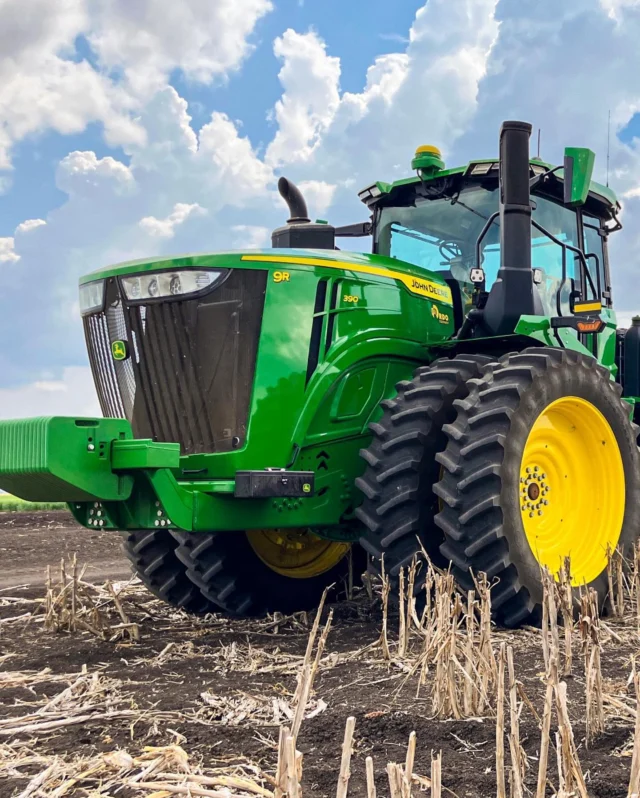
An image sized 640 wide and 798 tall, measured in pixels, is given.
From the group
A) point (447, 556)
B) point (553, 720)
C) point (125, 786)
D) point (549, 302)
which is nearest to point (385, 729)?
point (553, 720)

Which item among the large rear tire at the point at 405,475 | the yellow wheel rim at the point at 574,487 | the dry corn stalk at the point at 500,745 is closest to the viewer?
the dry corn stalk at the point at 500,745

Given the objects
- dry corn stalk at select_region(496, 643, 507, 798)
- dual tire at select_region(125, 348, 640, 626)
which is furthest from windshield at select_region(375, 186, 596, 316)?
dry corn stalk at select_region(496, 643, 507, 798)

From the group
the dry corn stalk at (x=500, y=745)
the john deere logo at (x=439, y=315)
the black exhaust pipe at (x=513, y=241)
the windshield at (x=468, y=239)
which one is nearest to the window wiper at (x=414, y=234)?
the windshield at (x=468, y=239)

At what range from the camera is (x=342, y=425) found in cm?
581

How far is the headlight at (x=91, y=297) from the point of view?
5965mm

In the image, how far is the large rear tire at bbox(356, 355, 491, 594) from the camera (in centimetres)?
536

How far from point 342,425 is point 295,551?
142 cm

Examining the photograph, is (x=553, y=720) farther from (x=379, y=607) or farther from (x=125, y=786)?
(x=379, y=607)

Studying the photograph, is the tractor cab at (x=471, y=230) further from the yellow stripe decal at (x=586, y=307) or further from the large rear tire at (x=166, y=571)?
the large rear tire at (x=166, y=571)

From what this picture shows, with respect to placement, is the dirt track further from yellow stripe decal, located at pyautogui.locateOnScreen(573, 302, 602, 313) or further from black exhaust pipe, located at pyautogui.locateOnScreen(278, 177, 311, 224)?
yellow stripe decal, located at pyautogui.locateOnScreen(573, 302, 602, 313)

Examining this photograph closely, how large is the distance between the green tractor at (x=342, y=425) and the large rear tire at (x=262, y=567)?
0.01 metres

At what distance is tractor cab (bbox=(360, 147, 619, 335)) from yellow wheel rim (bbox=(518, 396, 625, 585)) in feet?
2.72

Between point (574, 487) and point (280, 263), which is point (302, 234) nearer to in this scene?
point (280, 263)

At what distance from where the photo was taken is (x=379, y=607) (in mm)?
6555
